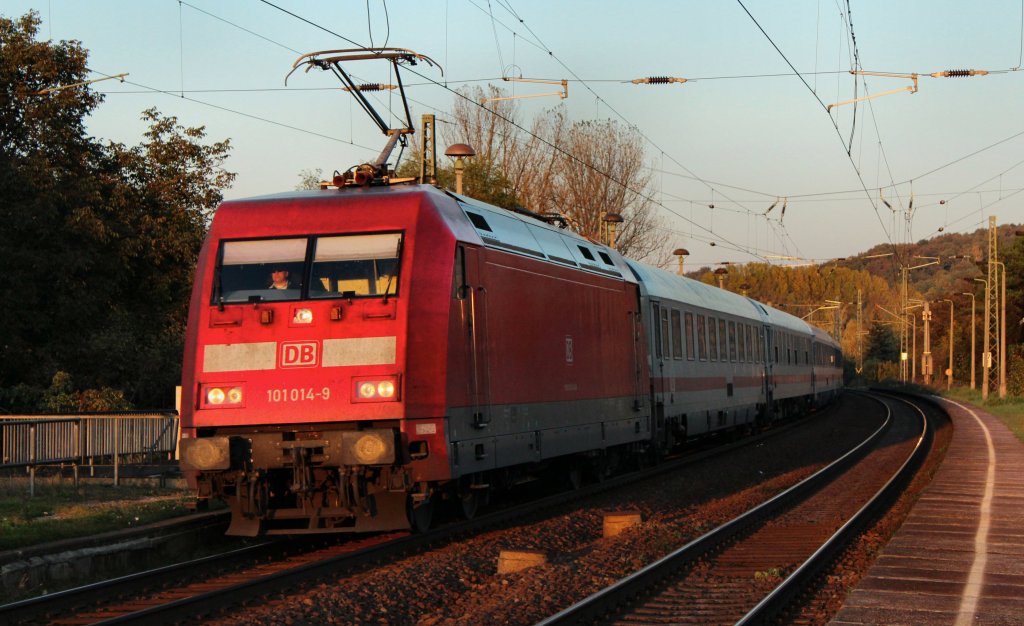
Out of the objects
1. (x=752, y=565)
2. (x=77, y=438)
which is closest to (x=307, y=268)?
(x=752, y=565)

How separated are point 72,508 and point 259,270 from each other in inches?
149

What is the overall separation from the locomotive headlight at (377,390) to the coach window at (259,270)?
1294 mm

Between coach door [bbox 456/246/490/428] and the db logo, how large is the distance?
1.65 metres

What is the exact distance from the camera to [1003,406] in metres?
50.7

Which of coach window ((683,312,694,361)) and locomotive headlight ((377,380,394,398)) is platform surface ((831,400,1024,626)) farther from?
coach window ((683,312,694,361))

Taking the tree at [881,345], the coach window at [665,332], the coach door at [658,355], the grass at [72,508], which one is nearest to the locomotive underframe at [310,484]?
the grass at [72,508]

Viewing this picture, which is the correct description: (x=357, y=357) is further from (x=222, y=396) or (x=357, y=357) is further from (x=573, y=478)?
(x=573, y=478)

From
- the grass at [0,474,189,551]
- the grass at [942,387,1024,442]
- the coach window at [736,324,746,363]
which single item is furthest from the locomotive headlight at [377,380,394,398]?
the grass at [942,387,1024,442]

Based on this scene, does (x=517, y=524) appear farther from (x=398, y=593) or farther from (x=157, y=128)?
(x=157, y=128)

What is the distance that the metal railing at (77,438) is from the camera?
18.0m

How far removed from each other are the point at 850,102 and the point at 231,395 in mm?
19942

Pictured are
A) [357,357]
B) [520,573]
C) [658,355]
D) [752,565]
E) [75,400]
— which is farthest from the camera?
[75,400]

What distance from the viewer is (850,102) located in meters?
27.6

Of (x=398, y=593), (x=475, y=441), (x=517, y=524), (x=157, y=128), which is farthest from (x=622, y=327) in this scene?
(x=157, y=128)
